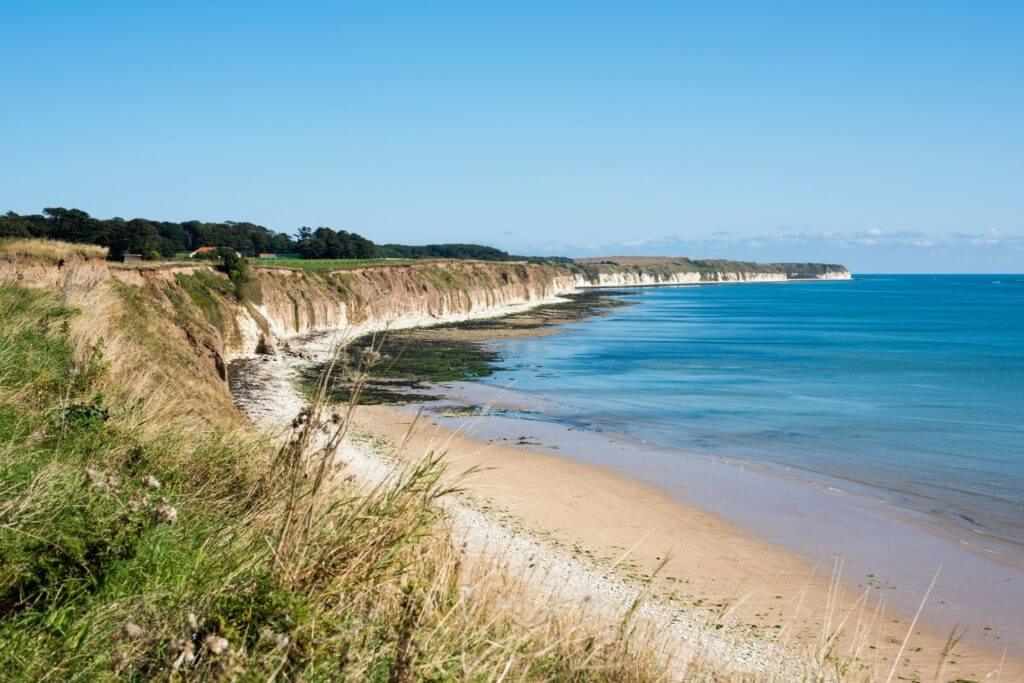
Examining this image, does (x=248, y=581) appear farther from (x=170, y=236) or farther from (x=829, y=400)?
(x=170, y=236)

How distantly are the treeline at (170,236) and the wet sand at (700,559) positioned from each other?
35100 millimetres

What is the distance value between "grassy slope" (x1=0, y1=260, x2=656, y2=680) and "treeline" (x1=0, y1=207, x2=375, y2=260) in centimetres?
4323

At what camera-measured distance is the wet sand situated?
462 inches

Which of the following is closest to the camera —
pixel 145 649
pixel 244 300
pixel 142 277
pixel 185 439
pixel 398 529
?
pixel 145 649

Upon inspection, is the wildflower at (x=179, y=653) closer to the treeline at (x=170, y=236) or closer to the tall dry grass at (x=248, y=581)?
the tall dry grass at (x=248, y=581)

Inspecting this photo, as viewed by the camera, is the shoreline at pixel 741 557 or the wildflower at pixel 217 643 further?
the shoreline at pixel 741 557

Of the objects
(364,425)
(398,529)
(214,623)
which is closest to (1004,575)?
(398,529)

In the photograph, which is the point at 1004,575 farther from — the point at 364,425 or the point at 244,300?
the point at 244,300

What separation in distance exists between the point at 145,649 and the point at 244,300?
46351 millimetres

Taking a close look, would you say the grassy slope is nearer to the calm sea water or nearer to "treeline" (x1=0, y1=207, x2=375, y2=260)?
the calm sea water

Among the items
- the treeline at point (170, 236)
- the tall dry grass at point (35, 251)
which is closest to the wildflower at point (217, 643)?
the tall dry grass at point (35, 251)

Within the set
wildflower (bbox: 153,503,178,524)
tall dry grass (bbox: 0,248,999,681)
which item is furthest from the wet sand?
wildflower (bbox: 153,503,178,524)

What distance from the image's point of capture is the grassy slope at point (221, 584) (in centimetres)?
381

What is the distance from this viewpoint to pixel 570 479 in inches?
869
